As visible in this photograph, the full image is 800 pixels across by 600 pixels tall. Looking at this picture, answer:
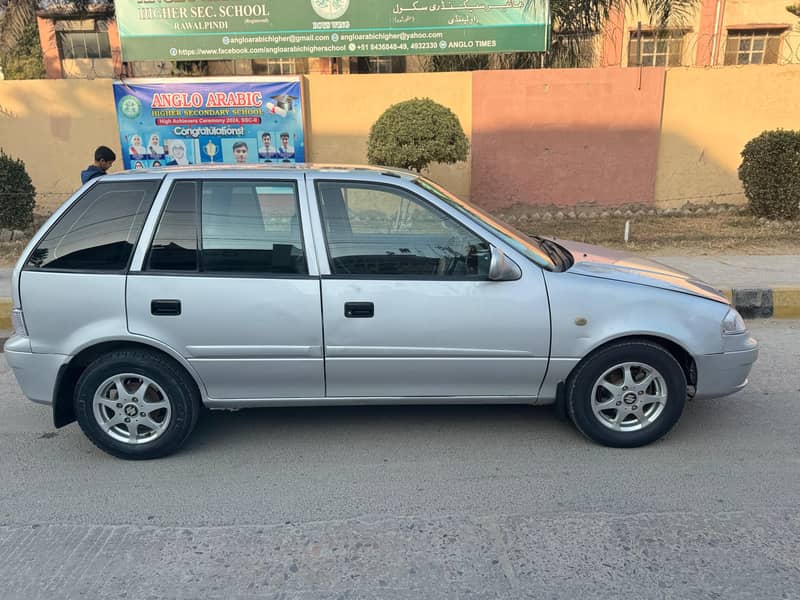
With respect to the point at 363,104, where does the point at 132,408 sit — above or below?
below

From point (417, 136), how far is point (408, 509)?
288 inches

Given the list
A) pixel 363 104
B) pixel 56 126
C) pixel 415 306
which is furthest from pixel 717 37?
pixel 415 306

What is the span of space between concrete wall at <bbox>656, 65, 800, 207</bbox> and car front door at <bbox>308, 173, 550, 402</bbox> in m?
9.52

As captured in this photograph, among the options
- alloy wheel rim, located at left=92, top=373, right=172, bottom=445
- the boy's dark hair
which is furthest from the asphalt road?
the boy's dark hair

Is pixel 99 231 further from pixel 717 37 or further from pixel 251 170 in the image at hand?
pixel 717 37

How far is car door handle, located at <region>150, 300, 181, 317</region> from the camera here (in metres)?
3.46

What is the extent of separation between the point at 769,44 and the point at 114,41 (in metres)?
15.5

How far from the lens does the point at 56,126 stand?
1155cm

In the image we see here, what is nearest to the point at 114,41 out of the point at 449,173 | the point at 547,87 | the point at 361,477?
the point at 449,173

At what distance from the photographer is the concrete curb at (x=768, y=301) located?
6.54 m

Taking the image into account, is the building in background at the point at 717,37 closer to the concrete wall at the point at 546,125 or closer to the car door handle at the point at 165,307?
the concrete wall at the point at 546,125

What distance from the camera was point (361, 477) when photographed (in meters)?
3.48

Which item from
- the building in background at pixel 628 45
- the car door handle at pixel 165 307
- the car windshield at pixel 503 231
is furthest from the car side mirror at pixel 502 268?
the building in background at pixel 628 45

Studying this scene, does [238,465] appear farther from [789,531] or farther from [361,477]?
[789,531]
